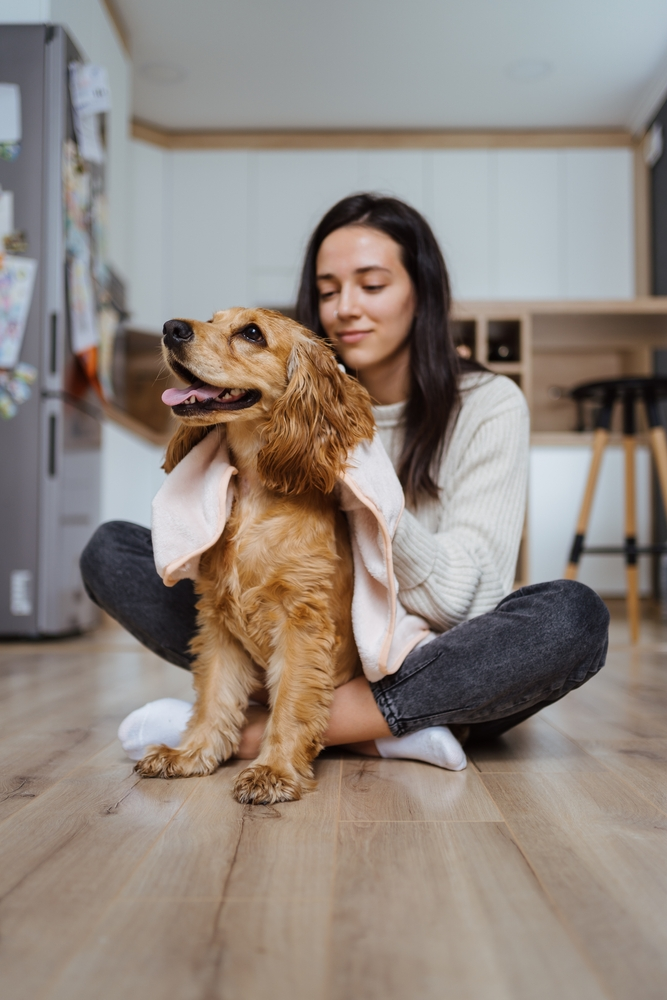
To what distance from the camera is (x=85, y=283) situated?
3.43m

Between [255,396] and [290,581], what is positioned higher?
[255,396]

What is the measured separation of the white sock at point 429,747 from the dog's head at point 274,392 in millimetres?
460

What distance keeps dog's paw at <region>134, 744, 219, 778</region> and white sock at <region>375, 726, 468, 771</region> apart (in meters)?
0.30

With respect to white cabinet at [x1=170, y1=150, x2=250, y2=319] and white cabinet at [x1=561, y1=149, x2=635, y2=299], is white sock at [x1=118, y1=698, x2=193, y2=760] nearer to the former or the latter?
white cabinet at [x1=170, y1=150, x2=250, y2=319]

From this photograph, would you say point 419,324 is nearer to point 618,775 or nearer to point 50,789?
point 618,775

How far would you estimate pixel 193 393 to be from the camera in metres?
1.28

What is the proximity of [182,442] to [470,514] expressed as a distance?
556 millimetres

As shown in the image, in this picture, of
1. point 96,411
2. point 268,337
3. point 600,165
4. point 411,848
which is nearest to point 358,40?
point 600,165

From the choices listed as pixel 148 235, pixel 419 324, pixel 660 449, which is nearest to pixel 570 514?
pixel 660 449

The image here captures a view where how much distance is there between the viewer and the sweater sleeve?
57.3 inches

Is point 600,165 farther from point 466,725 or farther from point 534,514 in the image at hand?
point 466,725

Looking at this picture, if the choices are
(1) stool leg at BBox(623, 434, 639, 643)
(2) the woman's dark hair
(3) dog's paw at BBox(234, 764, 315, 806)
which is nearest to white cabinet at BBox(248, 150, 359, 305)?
(1) stool leg at BBox(623, 434, 639, 643)

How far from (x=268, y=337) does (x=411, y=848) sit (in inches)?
29.8

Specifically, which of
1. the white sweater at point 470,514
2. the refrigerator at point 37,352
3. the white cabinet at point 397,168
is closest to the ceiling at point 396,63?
the white cabinet at point 397,168
